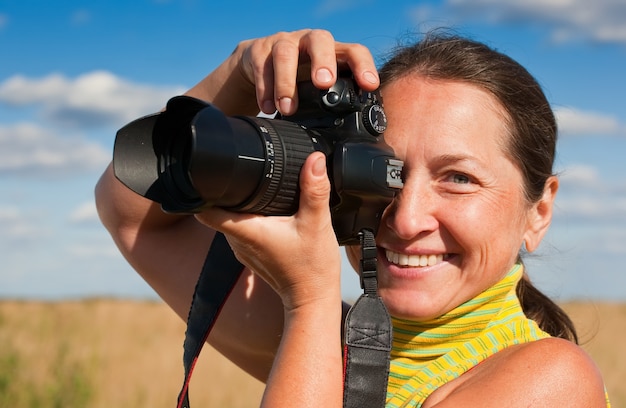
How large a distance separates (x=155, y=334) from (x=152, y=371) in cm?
341

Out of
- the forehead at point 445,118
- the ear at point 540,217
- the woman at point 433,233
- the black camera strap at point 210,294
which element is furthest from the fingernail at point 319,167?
the ear at point 540,217

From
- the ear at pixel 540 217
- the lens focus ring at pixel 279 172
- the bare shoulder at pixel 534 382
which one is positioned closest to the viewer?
the lens focus ring at pixel 279 172

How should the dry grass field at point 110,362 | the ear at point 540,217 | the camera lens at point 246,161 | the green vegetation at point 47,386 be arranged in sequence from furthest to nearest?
the dry grass field at point 110,362 < the green vegetation at point 47,386 < the ear at point 540,217 < the camera lens at point 246,161

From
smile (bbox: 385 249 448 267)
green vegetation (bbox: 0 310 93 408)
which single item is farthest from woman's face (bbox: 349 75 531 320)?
green vegetation (bbox: 0 310 93 408)

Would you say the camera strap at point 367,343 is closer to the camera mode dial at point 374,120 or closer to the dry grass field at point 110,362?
the camera mode dial at point 374,120

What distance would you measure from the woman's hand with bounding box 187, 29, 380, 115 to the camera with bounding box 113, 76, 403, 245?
43mm

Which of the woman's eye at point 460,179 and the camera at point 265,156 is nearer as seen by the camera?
the camera at point 265,156

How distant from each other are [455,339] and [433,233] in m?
0.34

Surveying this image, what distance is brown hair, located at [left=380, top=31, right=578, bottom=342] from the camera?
8.04 feet

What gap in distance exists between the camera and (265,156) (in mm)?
1951

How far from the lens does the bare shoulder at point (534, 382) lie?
6.78 ft

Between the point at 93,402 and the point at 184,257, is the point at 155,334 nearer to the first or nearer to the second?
the point at 93,402

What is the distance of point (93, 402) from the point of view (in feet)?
27.1

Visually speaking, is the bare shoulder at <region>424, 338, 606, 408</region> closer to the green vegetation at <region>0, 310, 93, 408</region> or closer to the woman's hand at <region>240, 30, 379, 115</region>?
the woman's hand at <region>240, 30, 379, 115</region>
